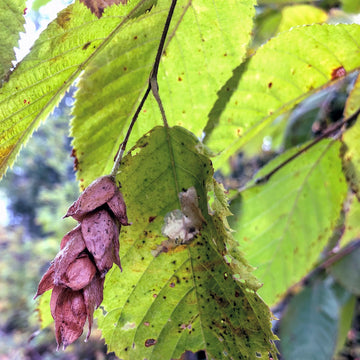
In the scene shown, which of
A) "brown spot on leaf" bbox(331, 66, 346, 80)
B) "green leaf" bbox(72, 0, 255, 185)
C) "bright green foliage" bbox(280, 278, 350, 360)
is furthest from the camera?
"bright green foliage" bbox(280, 278, 350, 360)

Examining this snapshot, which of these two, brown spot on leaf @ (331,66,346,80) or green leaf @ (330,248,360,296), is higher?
brown spot on leaf @ (331,66,346,80)

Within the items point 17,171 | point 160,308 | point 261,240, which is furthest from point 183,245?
point 17,171

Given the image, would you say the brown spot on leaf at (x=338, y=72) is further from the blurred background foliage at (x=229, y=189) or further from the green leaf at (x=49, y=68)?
the green leaf at (x=49, y=68)

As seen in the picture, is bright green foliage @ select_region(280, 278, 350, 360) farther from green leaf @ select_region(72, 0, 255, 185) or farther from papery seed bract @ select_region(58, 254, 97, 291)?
papery seed bract @ select_region(58, 254, 97, 291)

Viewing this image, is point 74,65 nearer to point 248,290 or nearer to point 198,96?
point 198,96

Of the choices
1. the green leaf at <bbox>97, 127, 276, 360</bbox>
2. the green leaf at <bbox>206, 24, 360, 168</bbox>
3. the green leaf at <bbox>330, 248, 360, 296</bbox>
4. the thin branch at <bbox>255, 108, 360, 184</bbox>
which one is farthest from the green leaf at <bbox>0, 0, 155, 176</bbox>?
the green leaf at <bbox>330, 248, 360, 296</bbox>

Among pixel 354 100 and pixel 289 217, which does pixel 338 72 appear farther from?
pixel 289 217
